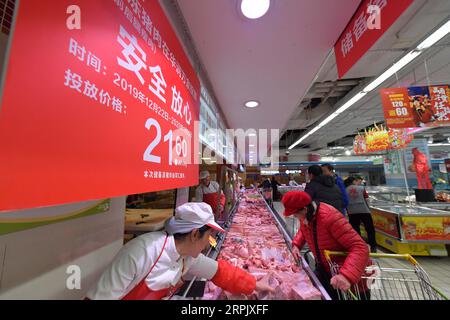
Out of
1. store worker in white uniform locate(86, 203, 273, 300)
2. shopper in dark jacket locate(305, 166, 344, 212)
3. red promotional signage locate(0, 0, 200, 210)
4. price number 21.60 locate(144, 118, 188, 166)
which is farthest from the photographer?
shopper in dark jacket locate(305, 166, 344, 212)

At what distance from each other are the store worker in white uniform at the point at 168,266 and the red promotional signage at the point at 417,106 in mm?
4650

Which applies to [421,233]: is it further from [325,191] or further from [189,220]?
[189,220]

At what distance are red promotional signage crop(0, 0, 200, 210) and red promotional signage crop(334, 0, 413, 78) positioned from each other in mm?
1760

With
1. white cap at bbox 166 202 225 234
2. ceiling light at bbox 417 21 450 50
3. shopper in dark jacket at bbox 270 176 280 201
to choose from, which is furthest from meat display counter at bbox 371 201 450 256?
shopper in dark jacket at bbox 270 176 280 201

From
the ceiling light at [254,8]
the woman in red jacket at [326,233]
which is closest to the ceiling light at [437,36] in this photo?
the ceiling light at [254,8]

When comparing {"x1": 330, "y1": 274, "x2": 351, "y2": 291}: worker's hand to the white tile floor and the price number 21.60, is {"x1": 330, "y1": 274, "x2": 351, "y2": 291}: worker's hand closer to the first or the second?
the price number 21.60

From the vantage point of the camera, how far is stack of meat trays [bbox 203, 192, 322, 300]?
1.45 metres

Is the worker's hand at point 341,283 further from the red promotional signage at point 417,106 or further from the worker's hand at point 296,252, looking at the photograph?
the red promotional signage at point 417,106

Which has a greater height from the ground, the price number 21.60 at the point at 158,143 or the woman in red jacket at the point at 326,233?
the price number 21.60 at the point at 158,143

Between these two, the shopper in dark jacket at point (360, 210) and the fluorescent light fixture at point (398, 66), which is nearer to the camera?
the fluorescent light fixture at point (398, 66)

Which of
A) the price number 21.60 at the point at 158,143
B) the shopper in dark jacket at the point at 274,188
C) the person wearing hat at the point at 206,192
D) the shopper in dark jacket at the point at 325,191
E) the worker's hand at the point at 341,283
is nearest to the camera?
the price number 21.60 at the point at 158,143

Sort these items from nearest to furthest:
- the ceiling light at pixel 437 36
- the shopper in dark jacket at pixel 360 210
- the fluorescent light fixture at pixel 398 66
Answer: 1. the ceiling light at pixel 437 36
2. the fluorescent light fixture at pixel 398 66
3. the shopper in dark jacket at pixel 360 210

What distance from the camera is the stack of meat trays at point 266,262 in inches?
57.0
